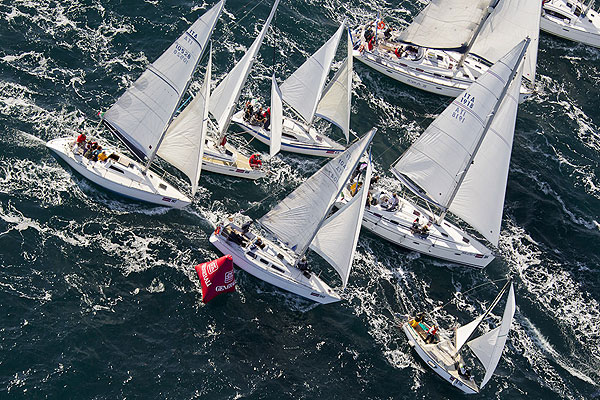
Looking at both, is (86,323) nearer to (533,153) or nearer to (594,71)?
(533,153)

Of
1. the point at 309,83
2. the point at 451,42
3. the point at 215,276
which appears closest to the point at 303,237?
the point at 215,276

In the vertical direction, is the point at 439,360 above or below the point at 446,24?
below

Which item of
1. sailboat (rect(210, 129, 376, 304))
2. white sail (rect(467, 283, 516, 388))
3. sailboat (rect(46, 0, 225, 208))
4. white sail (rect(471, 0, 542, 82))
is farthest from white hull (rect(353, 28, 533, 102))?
white sail (rect(467, 283, 516, 388))

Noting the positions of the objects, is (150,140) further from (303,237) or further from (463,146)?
(463,146)

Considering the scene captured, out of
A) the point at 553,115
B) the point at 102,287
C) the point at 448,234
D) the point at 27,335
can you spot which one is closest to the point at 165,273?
the point at 102,287

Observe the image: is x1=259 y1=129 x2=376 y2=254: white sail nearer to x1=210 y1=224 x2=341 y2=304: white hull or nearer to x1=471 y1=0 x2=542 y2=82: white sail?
x1=210 y1=224 x2=341 y2=304: white hull

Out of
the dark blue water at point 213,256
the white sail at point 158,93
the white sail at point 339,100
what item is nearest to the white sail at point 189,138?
the white sail at point 158,93

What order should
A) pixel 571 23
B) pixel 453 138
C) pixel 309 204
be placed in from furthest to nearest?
pixel 571 23 < pixel 453 138 < pixel 309 204
